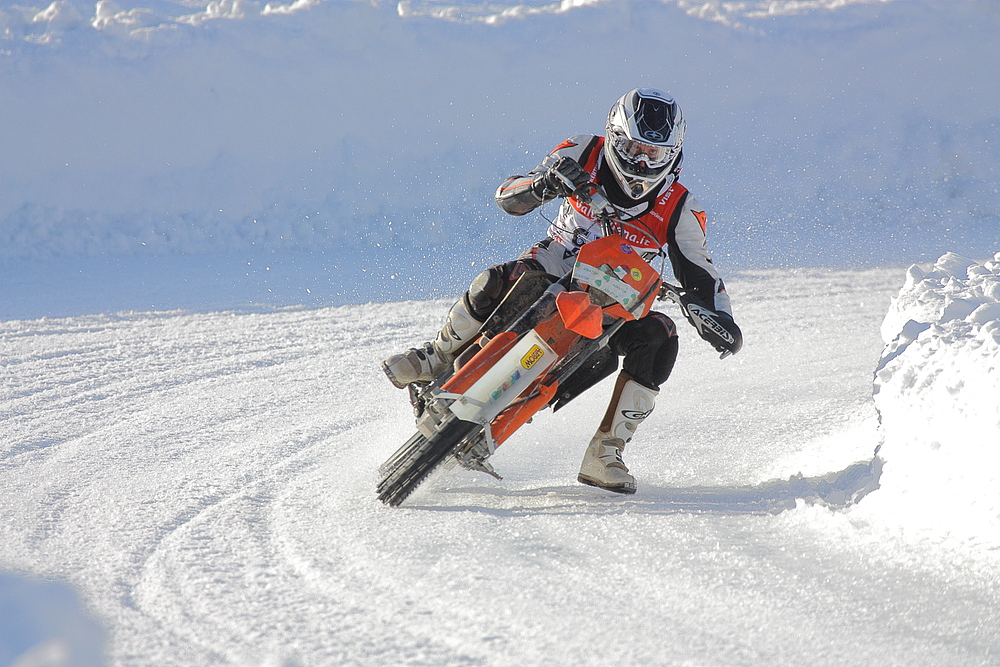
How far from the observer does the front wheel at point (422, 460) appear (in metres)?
2.95

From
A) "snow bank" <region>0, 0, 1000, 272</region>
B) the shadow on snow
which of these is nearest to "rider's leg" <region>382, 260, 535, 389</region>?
the shadow on snow

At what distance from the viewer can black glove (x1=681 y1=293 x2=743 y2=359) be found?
3088mm

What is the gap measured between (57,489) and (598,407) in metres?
2.79

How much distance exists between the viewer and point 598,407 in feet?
15.5

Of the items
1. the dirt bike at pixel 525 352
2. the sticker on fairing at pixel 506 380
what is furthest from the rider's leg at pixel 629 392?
the sticker on fairing at pixel 506 380

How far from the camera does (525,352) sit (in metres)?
3.07

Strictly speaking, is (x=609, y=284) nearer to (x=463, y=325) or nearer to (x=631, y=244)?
(x=631, y=244)

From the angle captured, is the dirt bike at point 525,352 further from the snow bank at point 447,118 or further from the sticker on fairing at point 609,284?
the snow bank at point 447,118

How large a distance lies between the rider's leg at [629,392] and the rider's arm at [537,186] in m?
0.64

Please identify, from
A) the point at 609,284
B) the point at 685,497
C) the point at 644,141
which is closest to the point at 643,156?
the point at 644,141

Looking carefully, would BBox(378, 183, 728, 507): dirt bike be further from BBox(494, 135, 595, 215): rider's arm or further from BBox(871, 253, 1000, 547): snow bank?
BBox(871, 253, 1000, 547): snow bank

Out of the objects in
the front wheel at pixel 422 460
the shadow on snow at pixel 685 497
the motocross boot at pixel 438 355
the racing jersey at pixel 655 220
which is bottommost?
the shadow on snow at pixel 685 497

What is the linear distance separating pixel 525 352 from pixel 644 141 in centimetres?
96

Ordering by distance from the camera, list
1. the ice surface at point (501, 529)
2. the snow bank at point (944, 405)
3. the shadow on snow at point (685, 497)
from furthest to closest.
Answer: the shadow on snow at point (685, 497) < the snow bank at point (944, 405) < the ice surface at point (501, 529)
